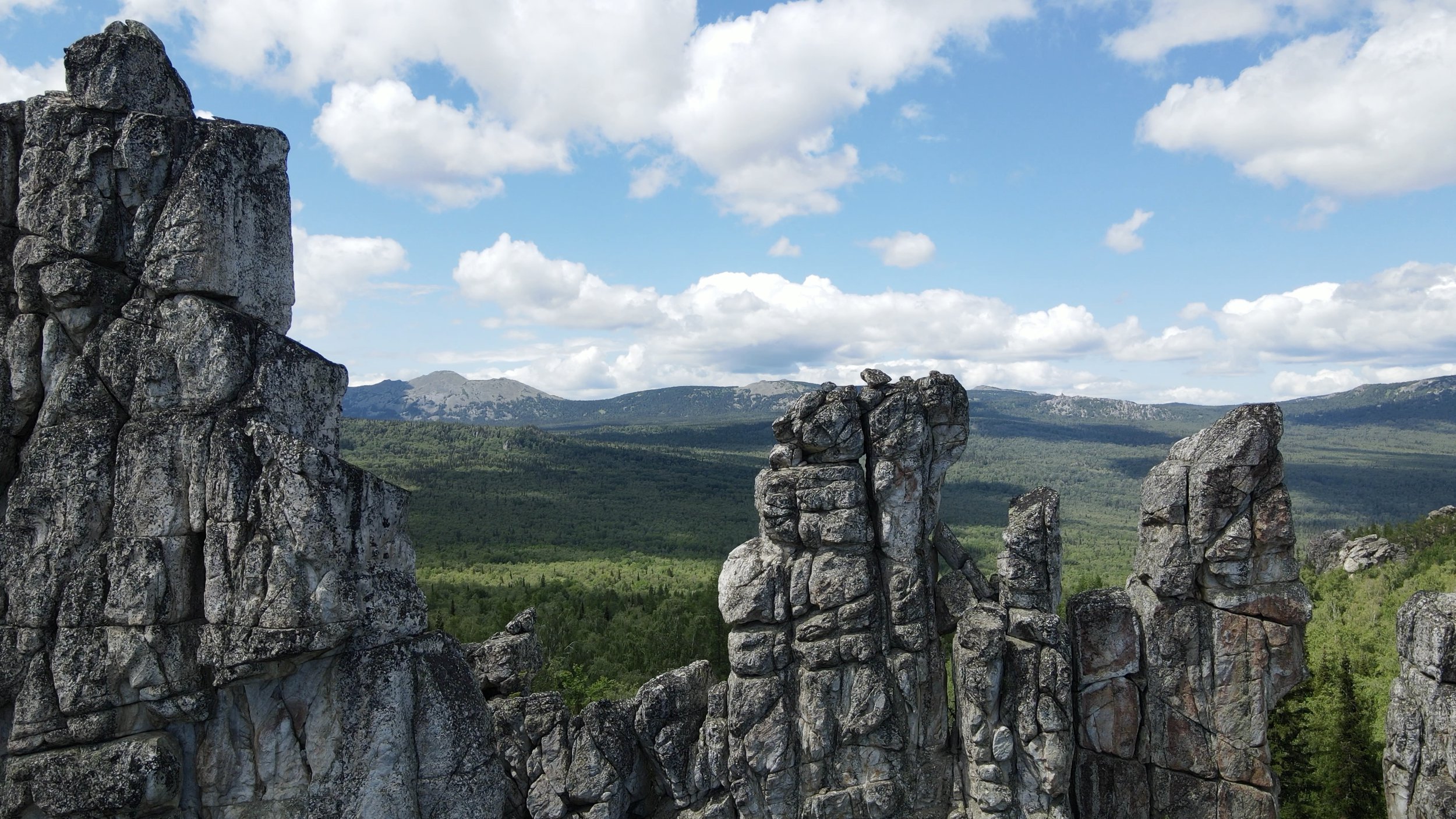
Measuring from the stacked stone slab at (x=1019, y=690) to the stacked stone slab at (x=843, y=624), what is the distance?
1.28m

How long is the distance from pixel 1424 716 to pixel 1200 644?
17.3ft

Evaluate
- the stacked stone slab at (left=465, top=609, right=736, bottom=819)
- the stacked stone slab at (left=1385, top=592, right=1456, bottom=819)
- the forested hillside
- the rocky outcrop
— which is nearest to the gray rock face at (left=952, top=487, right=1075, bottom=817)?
the stacked stone slab at (left=465, top=609, right=736, bottom=819)

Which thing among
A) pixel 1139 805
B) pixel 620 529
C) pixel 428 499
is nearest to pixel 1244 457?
pixel 1139 805

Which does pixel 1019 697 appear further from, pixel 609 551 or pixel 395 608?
pixel 609 551

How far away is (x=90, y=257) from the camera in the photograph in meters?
19.0

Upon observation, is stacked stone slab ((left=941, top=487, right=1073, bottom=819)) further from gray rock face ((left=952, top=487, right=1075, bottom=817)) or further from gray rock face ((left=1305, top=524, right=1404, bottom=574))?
gray rock face ((left=1305, top=524, right=1404, bottom=574))

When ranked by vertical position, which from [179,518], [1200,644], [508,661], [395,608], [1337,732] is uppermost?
[179,518]

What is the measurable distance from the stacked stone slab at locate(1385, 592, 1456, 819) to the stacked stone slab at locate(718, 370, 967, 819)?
11740 millimetres

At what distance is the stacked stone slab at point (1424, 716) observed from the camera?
69.3 ft

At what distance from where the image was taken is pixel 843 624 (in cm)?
2448

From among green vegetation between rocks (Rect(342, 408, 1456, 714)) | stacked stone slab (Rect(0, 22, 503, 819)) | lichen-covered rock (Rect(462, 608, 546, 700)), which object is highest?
stacked stone slab (Rect(0, 22, 503, 819))

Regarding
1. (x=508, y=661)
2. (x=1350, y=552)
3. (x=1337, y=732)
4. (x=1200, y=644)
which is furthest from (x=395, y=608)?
(x=1350, y=552)

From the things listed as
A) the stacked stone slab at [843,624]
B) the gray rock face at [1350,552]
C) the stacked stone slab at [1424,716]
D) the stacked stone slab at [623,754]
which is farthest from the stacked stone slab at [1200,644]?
the gray rock face at [1350,552]

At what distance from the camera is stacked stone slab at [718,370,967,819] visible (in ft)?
79.9
